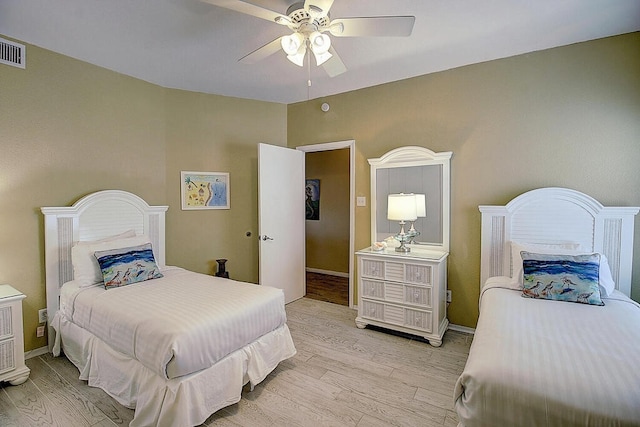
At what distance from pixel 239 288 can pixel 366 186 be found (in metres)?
1.95

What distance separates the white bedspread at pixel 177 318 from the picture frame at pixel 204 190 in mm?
1294

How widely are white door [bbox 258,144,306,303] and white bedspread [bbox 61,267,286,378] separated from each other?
1.12m

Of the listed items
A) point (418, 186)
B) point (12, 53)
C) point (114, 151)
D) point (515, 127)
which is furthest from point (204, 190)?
point (515, 127)

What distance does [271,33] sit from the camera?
7.82 ft

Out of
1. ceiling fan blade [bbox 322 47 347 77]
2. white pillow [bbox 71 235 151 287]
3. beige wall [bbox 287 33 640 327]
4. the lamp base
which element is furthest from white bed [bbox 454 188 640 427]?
white pillow [bbox 71 235 151 287]

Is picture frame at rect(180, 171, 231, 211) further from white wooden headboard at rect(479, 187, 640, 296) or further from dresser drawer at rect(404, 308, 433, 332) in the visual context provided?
white wooden headboard at rect(479, 187, 640, 296)

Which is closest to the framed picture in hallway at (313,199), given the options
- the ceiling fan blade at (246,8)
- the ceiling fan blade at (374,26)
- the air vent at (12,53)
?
the ceiling fan blade at (374,26)

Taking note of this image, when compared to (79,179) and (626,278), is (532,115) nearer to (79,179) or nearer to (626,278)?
(626,278)

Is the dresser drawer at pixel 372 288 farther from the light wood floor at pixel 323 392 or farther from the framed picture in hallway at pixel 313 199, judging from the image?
the framed picture in hallway at pixel 313 199

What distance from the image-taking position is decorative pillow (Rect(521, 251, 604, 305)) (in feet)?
6.60

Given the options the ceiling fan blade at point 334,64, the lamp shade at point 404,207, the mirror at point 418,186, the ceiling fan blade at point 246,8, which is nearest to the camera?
the ceiling fan blade at point 246,8

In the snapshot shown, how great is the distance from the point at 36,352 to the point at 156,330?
1.79 meters

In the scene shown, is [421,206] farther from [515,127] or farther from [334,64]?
[334,64]

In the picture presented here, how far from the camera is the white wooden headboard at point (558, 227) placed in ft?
7.82
